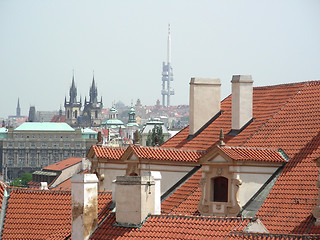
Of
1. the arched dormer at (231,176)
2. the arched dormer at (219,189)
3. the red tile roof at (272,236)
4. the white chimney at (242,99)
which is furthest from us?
→ the white chimney at (242,99)

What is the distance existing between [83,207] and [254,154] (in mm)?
6033

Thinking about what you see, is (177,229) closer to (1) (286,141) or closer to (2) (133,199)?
(2) (133,199)

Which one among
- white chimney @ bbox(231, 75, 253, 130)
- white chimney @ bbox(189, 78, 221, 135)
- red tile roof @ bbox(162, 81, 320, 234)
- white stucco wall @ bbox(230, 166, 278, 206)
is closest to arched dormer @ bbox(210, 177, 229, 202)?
white stucco wall @ bbox(230, 166, 278, 206)

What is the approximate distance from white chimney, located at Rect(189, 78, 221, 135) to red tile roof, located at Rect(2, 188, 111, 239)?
8.56 meters

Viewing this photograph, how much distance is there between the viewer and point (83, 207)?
25.0 meters

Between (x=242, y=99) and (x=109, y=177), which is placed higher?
(x=242, y=99)

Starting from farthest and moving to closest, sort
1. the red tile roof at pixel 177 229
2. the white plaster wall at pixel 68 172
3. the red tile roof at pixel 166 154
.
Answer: the white plaster wall at pixel 68 172
the red tile roof at pixel 166 154
the red tile roof at pixel 177 229

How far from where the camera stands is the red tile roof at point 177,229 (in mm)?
22297

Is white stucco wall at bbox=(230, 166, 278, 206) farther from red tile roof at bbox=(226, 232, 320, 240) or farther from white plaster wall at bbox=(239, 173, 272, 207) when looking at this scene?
red tile roof at bbox=(226, 232, 320, 240)

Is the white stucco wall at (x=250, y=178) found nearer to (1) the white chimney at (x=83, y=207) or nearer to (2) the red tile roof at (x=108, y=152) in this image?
(2) the red tile roof at (x=108, y=152)

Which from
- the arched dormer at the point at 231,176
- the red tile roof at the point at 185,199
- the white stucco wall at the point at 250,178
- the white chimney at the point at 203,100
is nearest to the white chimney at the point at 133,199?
the arched dormer at the point at 231,176

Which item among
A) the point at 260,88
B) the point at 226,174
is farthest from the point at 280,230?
the point at 260,88

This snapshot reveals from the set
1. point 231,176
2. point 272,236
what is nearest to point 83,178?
point 231,176

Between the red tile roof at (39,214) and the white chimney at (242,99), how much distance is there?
291 inches
